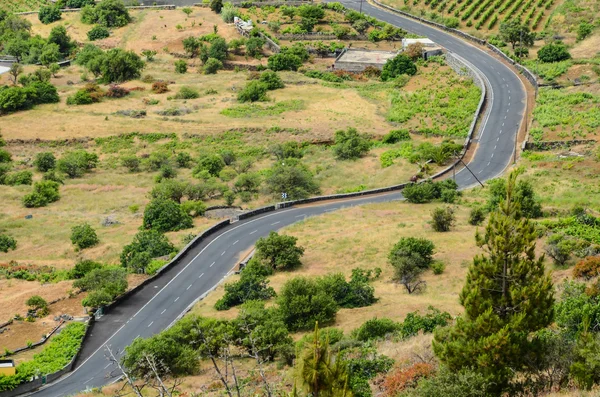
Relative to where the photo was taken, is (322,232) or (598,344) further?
(322,232)

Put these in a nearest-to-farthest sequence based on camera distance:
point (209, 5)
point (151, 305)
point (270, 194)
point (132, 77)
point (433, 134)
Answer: point (151, 305) < point (270, 194) < point (433, 134) < point (132, 77) < point (209, 5)

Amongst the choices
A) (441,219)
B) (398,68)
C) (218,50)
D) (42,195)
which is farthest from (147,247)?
(218,50)

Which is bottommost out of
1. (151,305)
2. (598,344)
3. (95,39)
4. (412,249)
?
(95,39)

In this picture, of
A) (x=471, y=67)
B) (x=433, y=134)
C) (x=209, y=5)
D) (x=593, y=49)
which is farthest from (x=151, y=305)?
(x=209, y=5)

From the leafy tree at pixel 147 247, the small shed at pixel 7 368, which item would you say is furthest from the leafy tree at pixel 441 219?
the small shed at pixel 7 368

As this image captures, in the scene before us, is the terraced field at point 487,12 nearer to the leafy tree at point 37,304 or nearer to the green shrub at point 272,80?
the green shrub at point 272,80

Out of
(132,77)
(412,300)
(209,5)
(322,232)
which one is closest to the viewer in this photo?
(412,300)

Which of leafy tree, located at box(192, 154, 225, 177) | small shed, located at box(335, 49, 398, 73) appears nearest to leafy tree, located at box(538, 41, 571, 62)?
small shed, located at box(335, 49, 398, 73)

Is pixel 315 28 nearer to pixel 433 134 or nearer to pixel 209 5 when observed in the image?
pixel 209 5
